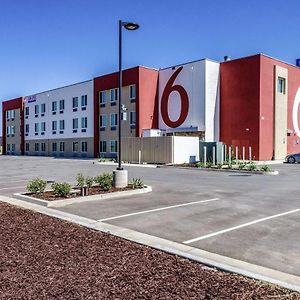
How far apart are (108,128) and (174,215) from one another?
127 ft

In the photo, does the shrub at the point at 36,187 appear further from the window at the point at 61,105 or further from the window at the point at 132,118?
the window at the point at 61,105

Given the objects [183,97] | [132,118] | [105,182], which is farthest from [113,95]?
[105,182]

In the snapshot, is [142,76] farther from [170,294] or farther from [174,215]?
[170,294]

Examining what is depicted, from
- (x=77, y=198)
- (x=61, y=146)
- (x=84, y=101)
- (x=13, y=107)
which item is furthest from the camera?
(x=13, y=107)

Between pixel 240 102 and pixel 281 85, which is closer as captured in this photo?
pixel 240 102

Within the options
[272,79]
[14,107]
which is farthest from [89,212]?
[14,107]

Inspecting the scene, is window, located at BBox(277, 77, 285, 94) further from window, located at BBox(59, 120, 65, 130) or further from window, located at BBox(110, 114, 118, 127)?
window, located at BBox(59, 120, 65, 130)

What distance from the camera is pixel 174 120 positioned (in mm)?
41844

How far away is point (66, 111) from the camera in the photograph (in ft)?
178

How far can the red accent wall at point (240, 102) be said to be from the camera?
36188 mm

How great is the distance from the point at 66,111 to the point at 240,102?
27381mm

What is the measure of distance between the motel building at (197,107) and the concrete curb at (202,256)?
24.5 meters

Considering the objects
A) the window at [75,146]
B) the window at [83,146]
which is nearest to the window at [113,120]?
the window at [83,146]

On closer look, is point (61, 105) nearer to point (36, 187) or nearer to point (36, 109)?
point (36, 109)
